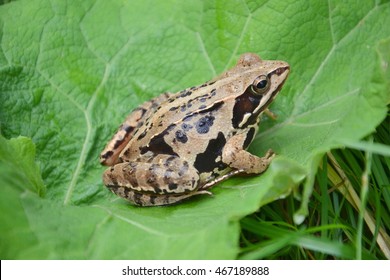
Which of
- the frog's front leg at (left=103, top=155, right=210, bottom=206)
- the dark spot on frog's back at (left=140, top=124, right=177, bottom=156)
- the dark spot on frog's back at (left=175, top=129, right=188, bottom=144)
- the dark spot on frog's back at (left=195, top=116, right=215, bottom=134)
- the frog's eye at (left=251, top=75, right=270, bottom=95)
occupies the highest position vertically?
the frog's eye at (left=251, top=75, right=270, bottom=95)

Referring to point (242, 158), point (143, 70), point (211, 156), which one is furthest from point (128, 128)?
point (242, 158)

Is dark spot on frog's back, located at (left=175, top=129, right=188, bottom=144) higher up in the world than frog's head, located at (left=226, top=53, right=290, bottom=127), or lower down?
lower down

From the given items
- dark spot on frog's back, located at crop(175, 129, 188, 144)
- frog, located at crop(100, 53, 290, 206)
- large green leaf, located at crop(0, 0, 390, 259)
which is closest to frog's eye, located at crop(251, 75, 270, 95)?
frog, located at crop(100, 53, 290, 206)

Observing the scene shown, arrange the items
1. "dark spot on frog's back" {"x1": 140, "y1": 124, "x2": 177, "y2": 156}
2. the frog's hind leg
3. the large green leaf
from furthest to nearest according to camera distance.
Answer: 1. the frog's hind leg
2. "dark spot on frog's back" {"x1": 140, "y1": 124, "x2": 177, "y2": 156}
3. the large green leaf

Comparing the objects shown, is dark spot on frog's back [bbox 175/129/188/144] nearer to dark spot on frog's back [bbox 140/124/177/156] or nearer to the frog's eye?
dark spot on frog's back [bbox 140/124/177/156]

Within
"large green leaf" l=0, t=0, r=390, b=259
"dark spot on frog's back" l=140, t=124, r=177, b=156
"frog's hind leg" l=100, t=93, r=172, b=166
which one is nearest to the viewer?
"large green leaf" l=0, t=0, r=390, b=259

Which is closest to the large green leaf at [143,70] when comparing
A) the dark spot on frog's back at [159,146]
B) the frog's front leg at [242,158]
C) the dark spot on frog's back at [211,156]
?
the frog's front leg at [242,158]

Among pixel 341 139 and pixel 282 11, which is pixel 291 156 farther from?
pixel 282 11
